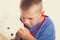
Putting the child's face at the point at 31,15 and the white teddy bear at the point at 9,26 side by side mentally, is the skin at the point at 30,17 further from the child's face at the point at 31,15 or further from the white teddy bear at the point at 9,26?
the white teddy bear at the point at 9,26

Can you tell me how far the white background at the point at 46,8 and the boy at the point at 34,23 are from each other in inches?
6.3

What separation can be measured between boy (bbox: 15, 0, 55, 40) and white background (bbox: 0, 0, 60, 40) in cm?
16

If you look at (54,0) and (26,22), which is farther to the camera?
(54,0)

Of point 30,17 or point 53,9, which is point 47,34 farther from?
point 53,9

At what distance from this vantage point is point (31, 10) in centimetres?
65

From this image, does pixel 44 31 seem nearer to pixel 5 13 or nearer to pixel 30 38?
pixel 30 38

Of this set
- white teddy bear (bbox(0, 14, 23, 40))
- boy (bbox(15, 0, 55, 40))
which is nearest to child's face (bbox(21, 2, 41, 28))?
boy (bbox(15, 0, 55, 40))

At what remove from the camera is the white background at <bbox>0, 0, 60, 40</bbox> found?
0.83 metres

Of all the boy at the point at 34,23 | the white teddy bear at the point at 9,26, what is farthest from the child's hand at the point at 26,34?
the white teddy bear at the point at 9,26

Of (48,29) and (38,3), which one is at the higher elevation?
A: (38,3)

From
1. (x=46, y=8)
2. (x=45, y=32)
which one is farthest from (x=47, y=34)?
(x=46, y=8)

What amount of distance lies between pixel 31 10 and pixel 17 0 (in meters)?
0.19

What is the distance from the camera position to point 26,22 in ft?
2.17

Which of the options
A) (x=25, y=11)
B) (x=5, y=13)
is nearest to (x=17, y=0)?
(x=5, y=13)
